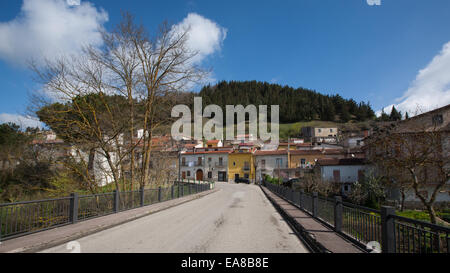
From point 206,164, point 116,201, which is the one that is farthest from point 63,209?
point 206,164

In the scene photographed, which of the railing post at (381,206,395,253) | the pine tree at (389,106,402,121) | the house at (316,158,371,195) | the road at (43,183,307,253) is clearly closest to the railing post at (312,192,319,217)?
the road at (43,183,307,253)

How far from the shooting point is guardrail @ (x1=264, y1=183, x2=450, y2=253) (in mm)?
3816

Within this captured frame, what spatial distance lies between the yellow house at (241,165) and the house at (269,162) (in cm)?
138

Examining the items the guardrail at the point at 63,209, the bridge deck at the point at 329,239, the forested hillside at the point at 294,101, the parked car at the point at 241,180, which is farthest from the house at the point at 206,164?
the bridge deck at the point at 329,239

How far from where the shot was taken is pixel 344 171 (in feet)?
123

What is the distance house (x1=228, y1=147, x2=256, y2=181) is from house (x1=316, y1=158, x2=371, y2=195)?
20401 millimetres

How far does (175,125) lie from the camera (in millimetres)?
16781

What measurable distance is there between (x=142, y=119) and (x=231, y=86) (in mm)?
133533

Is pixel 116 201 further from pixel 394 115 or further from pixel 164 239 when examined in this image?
pixel 394 115

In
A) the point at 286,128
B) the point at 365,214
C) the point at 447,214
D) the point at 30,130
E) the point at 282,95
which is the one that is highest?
the point at 282,95

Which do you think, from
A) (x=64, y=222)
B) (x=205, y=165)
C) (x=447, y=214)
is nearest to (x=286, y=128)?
(x=205, y=165)

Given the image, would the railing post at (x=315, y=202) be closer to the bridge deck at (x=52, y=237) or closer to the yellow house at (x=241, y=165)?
the bridge deck at (x=52, y=237)

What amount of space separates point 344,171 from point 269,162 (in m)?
18.7
